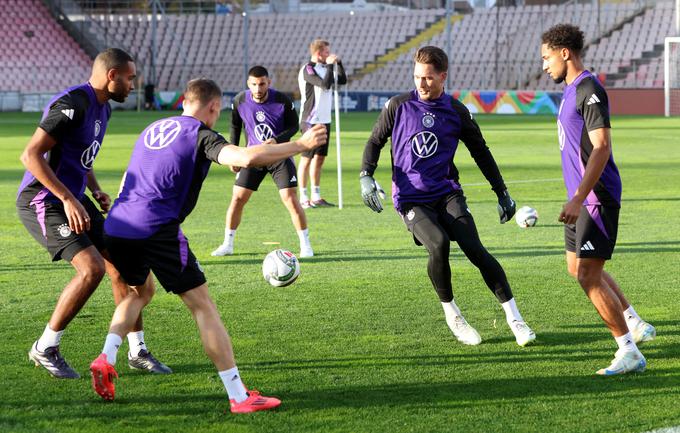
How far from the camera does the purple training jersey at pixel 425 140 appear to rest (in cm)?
743

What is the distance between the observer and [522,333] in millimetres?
7129

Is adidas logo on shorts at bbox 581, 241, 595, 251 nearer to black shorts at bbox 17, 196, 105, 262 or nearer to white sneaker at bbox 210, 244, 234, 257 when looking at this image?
black shorts at bbox 17, 196, 105, 262

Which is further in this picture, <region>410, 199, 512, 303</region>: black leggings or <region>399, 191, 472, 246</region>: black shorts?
<region>399, 191, 472, 246</region>: black shorts

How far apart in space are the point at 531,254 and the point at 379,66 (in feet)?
126

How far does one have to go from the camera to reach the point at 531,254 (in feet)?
36.4

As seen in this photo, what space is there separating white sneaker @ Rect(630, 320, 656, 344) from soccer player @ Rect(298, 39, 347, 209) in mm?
7943

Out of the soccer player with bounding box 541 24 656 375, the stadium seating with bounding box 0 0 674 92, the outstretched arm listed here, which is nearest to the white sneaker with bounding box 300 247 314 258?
the soccer player with bounding box 541 24 656 375

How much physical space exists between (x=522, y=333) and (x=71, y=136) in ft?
10.5

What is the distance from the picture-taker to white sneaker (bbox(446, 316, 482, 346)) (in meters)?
7.23

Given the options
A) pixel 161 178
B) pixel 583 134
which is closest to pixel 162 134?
pixel 161 178

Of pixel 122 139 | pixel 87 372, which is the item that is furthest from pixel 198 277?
pixel 122 139

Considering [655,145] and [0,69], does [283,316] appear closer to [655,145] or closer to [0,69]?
[655,145]

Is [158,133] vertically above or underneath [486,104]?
above

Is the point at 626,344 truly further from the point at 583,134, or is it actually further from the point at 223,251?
the point at 223,251
